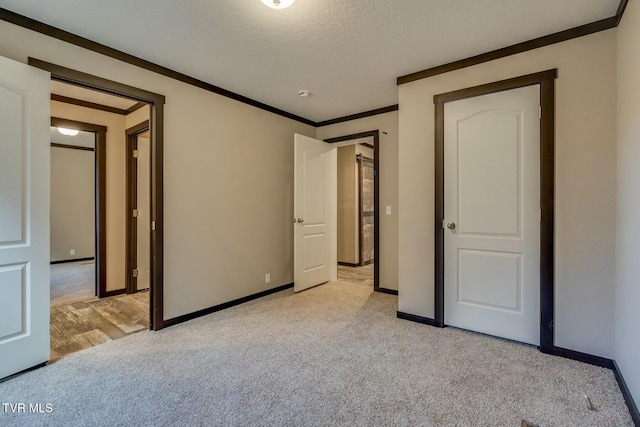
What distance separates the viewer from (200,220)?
326cm

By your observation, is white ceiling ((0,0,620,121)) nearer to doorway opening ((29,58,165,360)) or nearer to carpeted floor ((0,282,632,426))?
doorway opening ((29,58,165,360))

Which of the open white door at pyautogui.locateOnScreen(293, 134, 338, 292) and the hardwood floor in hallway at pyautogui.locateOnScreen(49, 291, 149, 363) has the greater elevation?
the open white door at pyautogui.locateOnScreen(293, 134, 338, 292)

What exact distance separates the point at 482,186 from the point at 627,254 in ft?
3.44

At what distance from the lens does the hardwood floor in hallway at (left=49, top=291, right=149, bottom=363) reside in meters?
2.63

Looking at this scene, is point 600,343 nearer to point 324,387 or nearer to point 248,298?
point 324,387

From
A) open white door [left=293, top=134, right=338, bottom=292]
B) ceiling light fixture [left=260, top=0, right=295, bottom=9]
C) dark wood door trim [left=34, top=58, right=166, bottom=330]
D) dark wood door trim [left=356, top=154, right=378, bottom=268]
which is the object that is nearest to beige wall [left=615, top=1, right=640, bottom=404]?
ceiling light fixture [left=260, top=0, right=295, bottom=9]

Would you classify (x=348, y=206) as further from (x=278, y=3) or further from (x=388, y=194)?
(x=278, y=3)

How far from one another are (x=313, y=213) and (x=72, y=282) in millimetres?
3848

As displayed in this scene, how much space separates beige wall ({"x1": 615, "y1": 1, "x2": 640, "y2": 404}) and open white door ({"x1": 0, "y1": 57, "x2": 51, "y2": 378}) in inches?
145

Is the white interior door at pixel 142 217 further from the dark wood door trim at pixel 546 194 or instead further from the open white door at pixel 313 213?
the dark wood door trim at pixel 546 194

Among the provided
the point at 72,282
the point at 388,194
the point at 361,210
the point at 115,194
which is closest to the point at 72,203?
the point at 72,282

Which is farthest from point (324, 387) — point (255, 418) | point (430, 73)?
point (430, 73)

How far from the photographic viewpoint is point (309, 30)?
7.61ft

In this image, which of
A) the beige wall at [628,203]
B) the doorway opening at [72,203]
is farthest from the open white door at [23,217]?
the doorway opening at [72,203]
